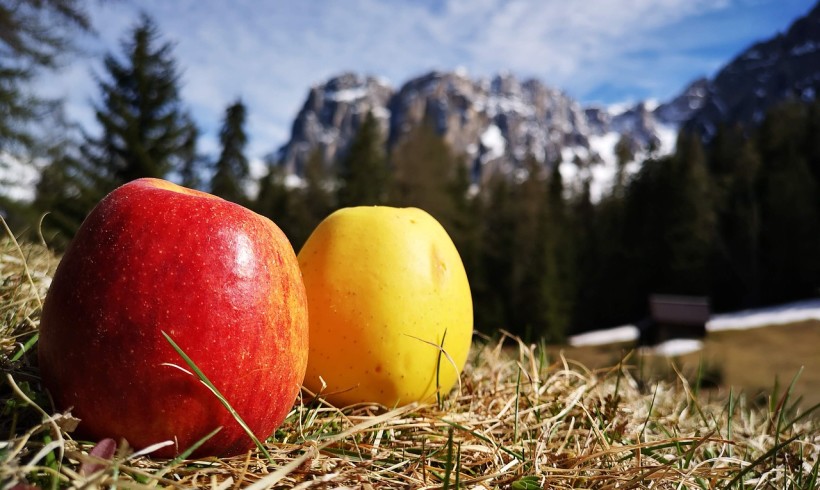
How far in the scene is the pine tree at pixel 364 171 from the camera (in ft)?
115

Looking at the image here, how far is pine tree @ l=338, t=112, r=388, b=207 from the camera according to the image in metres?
34.9

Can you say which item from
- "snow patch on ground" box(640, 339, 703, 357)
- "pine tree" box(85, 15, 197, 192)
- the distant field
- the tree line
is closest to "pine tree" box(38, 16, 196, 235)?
"pine tree" box(85, 15, 197, 192)

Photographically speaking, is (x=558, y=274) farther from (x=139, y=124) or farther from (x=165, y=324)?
(x=165, y=324)

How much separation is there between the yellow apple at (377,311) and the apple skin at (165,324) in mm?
390

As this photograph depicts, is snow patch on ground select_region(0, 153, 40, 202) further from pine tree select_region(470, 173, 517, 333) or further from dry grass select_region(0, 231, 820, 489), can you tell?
pine tree select_region(470, 173, 517, 333)

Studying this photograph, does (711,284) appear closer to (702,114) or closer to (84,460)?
(84,460)

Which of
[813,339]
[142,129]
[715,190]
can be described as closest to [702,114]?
[715,190]

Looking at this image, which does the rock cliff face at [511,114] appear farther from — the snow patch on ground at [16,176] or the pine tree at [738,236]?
the snow patch on ground at [16,176]

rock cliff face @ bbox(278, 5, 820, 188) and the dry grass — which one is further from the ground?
rock cliff face @ bbox(278, 5, 820, 188)

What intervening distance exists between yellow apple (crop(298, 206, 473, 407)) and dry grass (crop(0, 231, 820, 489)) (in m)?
0.09

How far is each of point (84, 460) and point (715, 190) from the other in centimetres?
5372

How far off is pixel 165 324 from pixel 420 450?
655 mm

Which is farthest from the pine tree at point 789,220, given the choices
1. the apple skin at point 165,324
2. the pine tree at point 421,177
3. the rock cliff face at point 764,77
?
the rock cliff face at point 764,77

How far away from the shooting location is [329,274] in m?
1.60
